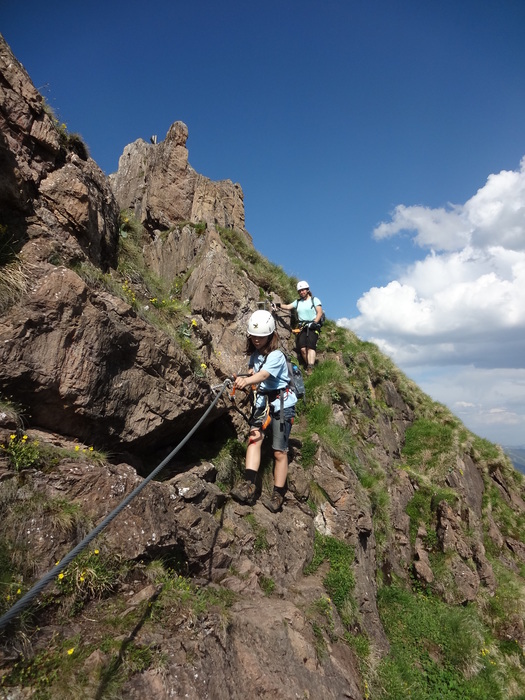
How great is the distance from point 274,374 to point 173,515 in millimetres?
3329

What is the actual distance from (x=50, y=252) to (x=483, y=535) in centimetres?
1763

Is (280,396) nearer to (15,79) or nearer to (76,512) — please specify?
(76,512)

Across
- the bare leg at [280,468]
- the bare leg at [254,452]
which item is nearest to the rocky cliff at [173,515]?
the bare leg at [280,468]

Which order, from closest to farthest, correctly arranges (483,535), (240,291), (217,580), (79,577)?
(79,577)
(217,580)
(240,291)
(483,535)

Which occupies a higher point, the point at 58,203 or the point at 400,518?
the point at 58,203

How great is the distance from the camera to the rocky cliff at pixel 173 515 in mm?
4297

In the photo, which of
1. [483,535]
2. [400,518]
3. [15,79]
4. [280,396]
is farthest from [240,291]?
[483,535]

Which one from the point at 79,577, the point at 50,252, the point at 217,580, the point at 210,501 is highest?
the point at 50,252

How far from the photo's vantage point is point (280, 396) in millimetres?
8344

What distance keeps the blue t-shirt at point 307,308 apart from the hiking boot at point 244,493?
740 cm

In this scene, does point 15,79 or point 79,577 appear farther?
point 15,79

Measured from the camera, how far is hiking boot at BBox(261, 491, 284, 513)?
838 cm

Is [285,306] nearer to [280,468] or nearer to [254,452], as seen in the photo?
[280,468]

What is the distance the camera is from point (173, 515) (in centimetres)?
598
